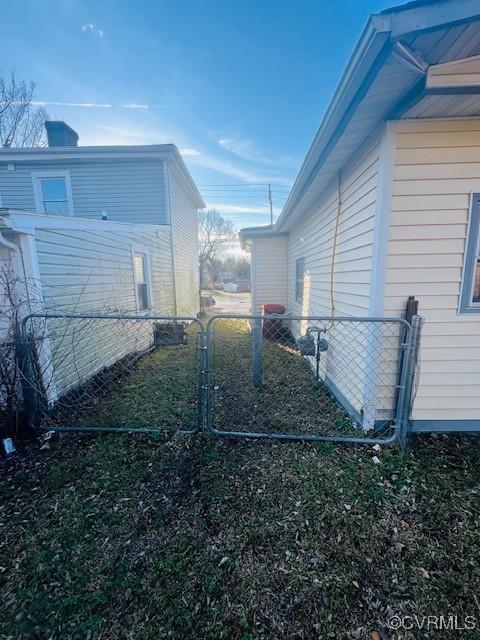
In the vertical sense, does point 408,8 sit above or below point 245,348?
above

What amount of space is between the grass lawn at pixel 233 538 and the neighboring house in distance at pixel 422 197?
839mm

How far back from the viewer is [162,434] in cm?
292

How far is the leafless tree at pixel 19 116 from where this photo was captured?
12.1 metres

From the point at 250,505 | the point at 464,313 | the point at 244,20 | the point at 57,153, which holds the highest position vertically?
the point at 244,20

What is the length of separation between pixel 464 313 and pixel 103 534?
359 centimetres

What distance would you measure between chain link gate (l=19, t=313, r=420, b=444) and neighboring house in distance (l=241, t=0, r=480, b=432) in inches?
12.2

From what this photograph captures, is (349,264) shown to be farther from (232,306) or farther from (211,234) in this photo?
(211,234)

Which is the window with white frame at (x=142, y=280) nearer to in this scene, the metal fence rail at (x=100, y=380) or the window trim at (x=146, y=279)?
the window trim at (x=146, y=279)

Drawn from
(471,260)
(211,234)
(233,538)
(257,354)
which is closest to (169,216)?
(257,354)

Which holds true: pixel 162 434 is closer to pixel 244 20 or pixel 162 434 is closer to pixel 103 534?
pixel 103 534

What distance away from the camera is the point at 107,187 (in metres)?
8.29

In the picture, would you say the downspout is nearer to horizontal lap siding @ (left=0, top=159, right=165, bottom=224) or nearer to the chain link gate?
horizontal lap siding @ (left=0, top=159, right=165, bottom=224)

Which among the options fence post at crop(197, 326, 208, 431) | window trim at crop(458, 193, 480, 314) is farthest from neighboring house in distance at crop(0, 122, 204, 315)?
window trim at crop(458, 193, 480, 314)

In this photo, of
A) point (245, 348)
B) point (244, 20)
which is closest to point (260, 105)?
point (244, 20)
